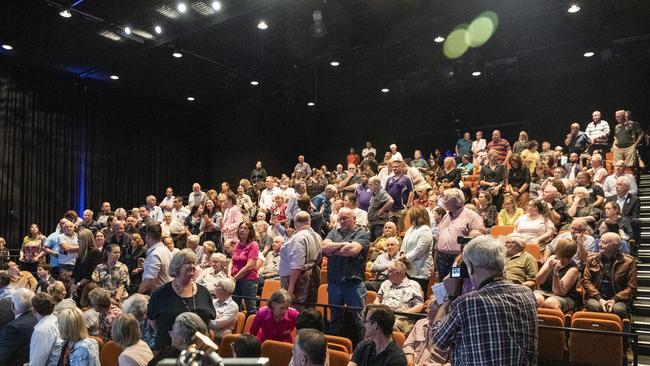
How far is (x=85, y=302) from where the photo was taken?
516cm

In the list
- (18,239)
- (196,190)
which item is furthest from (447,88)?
(18,239)

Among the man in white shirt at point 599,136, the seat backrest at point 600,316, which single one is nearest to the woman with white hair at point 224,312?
the seat backrest at point 600,316

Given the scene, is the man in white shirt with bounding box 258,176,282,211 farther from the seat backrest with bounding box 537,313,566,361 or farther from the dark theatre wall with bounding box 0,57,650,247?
the seat backrest with bounding box 537,313,566,361

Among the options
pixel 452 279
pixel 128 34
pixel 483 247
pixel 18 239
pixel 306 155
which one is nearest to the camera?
pixel 483 247

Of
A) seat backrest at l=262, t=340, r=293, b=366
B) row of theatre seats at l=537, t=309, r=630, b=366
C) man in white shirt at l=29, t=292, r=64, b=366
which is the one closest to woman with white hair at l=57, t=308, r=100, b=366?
man in white shirt at l=29, t=292, r=64, b=366

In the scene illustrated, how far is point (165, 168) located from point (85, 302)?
1204cm

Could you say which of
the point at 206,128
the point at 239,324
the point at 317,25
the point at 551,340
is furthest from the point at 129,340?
the point at 206,128

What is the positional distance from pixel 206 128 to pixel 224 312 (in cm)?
1391

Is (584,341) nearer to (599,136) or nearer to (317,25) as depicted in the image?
(599,136)

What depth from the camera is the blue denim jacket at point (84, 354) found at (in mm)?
3485

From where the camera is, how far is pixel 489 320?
2061 mm

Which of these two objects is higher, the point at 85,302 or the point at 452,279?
the point at 452,279

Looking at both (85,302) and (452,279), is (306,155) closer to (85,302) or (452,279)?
(85,302)

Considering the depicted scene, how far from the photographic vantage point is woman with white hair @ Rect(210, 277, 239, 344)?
15.6 feet
